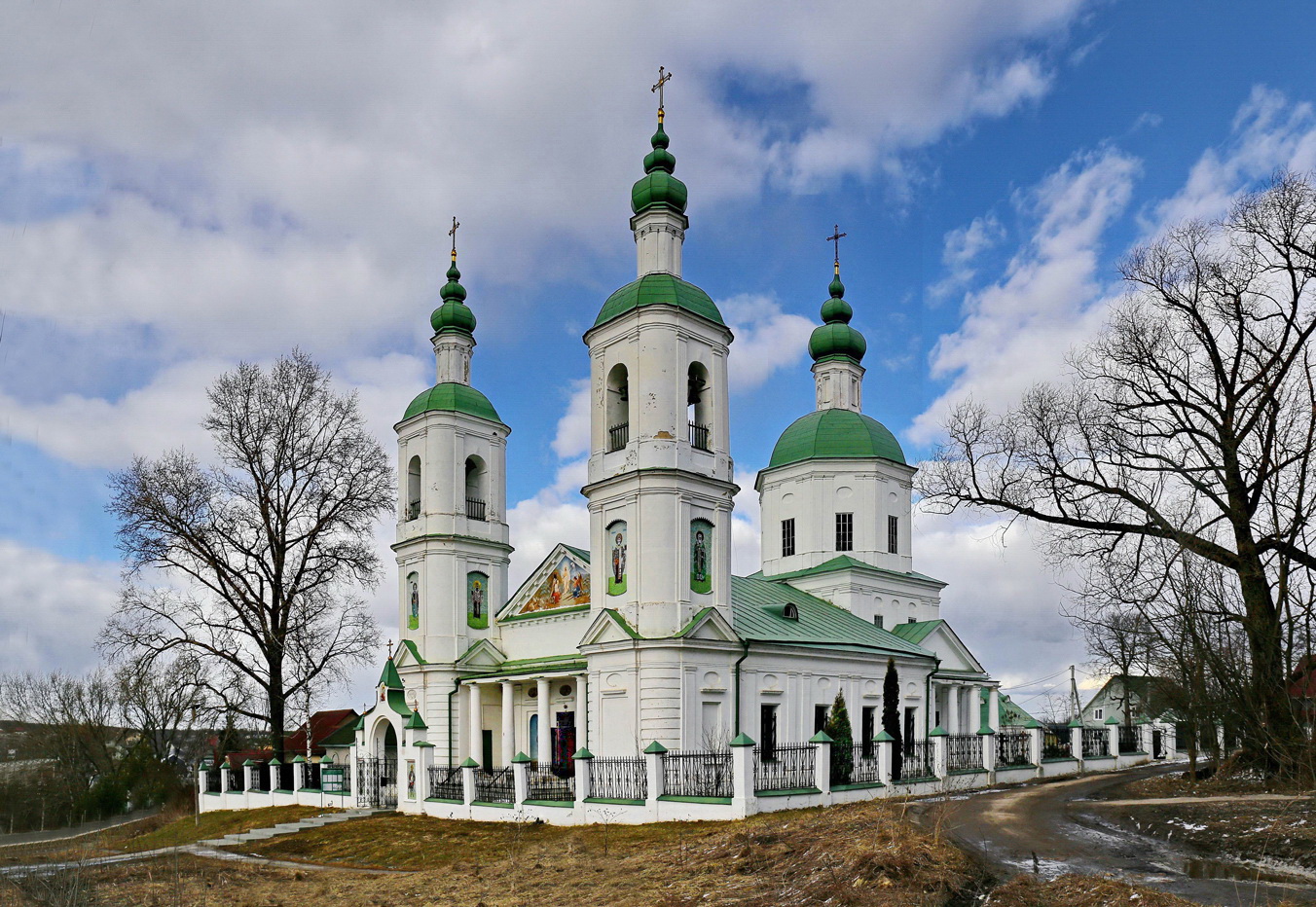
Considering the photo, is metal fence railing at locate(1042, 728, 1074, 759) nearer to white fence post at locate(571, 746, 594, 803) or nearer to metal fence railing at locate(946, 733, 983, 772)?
metal fence railing at locate(946, 733, 983, 772)

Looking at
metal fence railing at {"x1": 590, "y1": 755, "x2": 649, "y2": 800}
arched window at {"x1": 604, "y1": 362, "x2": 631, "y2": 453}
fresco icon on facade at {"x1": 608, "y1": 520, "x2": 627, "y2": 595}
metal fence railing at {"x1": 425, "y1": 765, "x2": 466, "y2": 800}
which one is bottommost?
metal fence railing at {"x1": 425, "y1": 765, "x2": 466, "y2": 800}

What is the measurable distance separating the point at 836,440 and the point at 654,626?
51.7ft

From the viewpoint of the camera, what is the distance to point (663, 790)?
1858cm

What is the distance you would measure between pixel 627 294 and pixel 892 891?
16.5 metres

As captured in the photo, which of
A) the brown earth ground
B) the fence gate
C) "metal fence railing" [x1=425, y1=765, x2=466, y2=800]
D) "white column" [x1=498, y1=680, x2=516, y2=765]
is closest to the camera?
the brown earth ground

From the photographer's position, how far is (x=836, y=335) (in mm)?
37625

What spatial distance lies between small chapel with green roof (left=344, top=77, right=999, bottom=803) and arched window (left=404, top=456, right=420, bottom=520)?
0.05m

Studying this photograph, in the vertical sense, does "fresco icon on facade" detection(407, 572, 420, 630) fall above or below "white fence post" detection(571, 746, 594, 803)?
above

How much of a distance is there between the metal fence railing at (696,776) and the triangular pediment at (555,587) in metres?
7.06

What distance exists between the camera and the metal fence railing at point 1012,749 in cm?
2642

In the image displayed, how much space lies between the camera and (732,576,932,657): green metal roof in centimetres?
2512

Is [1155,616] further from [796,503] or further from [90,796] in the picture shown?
[90,796]

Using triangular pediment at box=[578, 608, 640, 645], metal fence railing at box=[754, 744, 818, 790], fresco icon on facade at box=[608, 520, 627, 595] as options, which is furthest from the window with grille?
metal fence railing at box=[754, 744, 818, 790]

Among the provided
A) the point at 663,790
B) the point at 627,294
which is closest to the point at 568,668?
the point at 663,790
